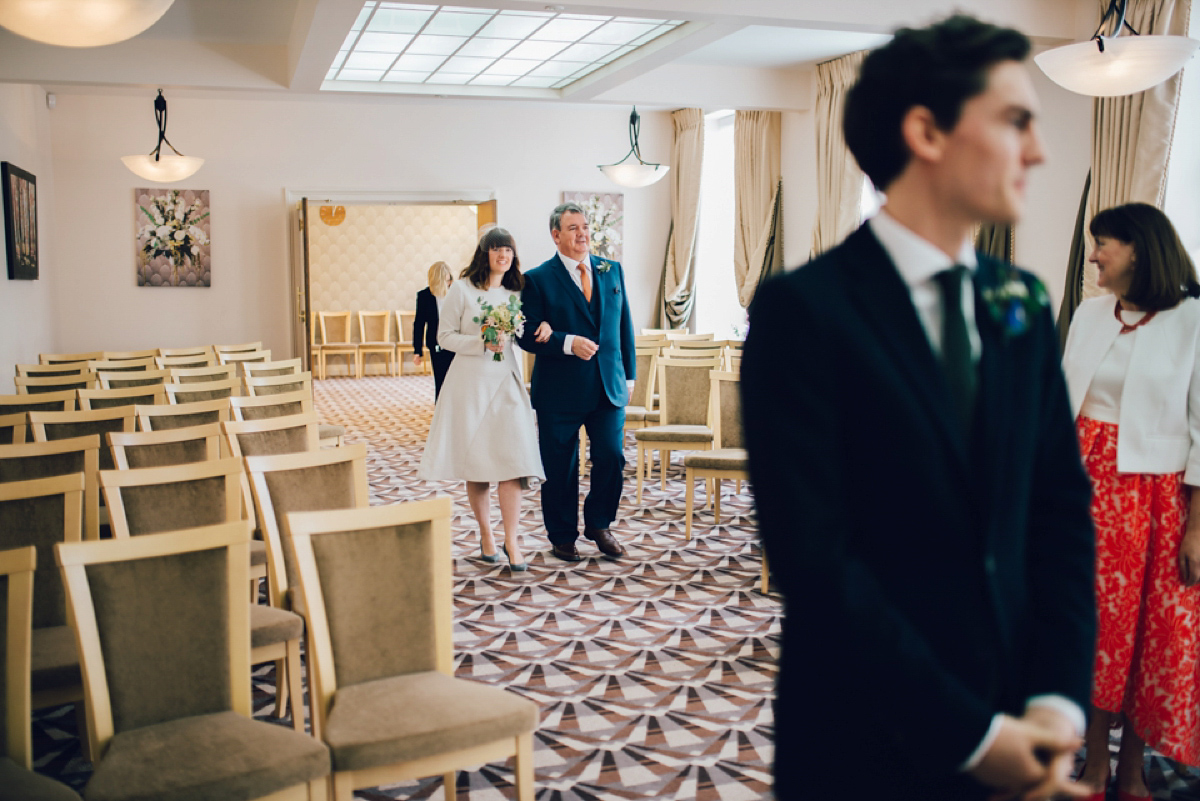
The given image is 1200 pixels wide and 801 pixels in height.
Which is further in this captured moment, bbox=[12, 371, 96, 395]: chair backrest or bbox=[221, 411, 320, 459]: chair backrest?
bbox=[12, 371, 96, 395]: chair backrest

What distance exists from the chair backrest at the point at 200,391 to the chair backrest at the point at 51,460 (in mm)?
1791

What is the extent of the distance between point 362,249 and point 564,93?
25.0 feet

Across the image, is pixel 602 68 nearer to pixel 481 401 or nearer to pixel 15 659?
pixel 481 401

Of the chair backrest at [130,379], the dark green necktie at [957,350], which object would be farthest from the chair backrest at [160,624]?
the chair backrest at [130,379]

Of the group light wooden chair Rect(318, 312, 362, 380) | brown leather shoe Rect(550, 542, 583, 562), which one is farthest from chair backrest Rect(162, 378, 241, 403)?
light wooden chair Rect(318, 312, 362, 380)

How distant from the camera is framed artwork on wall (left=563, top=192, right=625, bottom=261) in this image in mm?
12312

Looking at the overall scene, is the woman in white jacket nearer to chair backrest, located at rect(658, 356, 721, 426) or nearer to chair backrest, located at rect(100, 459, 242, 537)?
chair backrest, located at rect(100, 459, 242, 537)

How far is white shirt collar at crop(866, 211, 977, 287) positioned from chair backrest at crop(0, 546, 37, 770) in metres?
1.87

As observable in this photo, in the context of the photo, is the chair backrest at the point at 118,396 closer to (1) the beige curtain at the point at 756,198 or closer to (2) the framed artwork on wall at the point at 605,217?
(1) the beige curtain at the point at 756,198

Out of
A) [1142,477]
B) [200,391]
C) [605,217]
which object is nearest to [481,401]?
[200,391]

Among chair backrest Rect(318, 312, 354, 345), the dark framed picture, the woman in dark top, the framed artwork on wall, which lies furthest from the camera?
chair backrest Rect(318, 312, 354, 345)

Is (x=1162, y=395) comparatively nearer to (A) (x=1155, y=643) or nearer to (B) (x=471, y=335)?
(A) (x=1155, y=643)

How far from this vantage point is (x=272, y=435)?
3.95 m

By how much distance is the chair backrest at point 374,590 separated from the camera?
232cm
